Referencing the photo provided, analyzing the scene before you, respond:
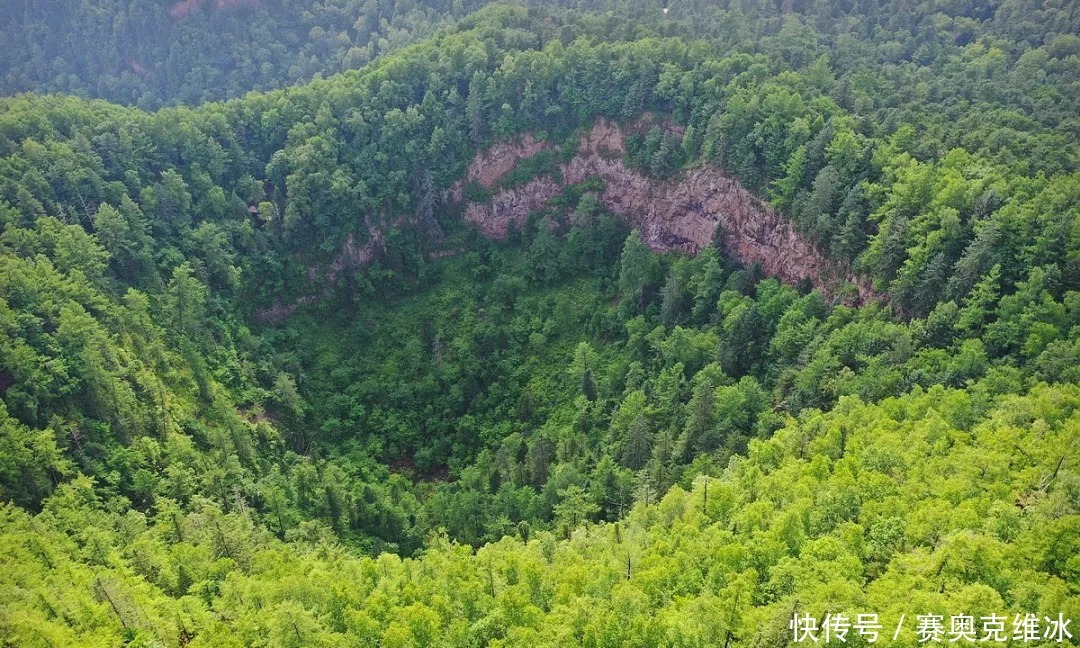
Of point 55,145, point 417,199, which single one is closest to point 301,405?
point 417,199

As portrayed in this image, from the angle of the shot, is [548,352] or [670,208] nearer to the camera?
[548,352]

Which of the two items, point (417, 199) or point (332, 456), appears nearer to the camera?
point (332, 456)

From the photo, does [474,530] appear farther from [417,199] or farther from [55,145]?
[55,145]

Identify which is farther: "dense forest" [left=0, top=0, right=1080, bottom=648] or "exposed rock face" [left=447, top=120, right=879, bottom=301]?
"exposed rock face" [left=447, top=120, right=879, bottom=301]

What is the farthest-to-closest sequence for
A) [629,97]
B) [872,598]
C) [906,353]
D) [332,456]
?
[629,97] < [332,456] < [906,353] < [872,598]

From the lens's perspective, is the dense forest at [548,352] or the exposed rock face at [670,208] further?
the exposed rock face at [670,208]
